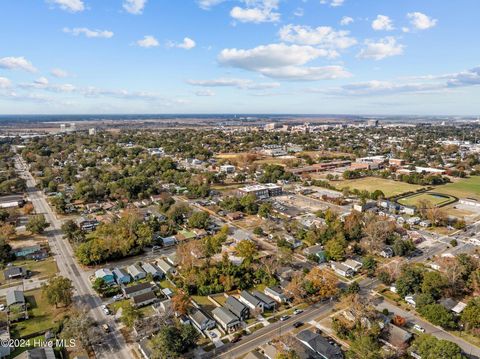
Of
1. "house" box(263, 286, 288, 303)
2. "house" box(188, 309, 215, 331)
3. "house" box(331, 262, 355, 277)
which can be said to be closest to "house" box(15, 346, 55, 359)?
"house" box(188, 309, 215, 331)

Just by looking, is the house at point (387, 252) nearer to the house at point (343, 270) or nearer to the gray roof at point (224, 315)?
the house at point (343, 270)

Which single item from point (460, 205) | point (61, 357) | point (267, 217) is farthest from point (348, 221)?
point (61, 357)

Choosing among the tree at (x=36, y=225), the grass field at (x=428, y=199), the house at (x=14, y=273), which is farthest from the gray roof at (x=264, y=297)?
the grass field at (x=428, y=199)

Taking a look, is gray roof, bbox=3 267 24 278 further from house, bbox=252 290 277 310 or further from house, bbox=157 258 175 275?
house, bbox=252 290 277 310

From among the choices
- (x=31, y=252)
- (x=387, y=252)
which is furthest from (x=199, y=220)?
(x=387, y=252)

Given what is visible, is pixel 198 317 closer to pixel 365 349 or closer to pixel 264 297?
pixel 264 297
